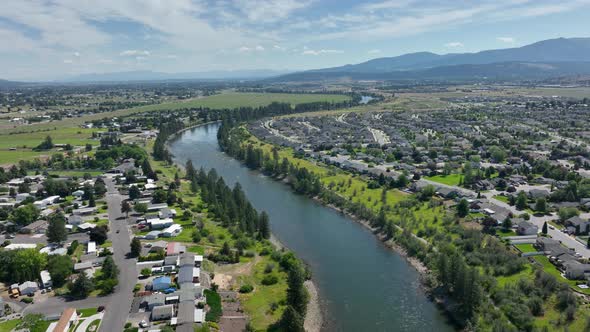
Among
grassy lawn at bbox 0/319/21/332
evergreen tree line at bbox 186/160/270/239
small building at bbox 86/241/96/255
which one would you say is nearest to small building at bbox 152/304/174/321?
grassy lawn at bbox 0/319/21/332

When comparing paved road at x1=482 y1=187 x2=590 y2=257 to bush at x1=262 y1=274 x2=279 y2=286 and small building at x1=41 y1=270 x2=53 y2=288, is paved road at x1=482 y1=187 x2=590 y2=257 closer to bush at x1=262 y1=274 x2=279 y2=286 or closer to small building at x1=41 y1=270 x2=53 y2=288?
bush at x1=262 y1=274 x2=279 y2=286

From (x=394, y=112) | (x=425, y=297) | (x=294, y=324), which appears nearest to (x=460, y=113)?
(x=394, y=112)

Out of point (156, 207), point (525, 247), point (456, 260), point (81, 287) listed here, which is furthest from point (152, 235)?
point (525, 247)

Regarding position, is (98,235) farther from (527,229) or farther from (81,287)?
(527,229)

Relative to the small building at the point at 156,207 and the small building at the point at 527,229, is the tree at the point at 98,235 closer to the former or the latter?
the small building at the point at 156,207

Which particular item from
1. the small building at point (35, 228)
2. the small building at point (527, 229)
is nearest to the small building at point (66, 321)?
the small building at point (35, 228)

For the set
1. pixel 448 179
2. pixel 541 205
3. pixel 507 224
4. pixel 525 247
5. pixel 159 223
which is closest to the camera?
pixel 525 247
